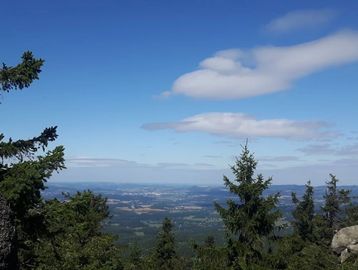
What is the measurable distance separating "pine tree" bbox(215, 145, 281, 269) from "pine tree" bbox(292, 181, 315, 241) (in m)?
37.6

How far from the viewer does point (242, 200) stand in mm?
23922

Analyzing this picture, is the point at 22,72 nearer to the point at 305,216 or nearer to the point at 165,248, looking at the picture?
the point at 165,248

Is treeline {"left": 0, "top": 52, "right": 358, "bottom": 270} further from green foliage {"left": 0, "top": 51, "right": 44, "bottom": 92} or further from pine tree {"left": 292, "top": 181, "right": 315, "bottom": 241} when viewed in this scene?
pine tree {"left": 292, "top": 181, "right": 315, "bottom": 241}

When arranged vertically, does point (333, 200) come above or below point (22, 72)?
below

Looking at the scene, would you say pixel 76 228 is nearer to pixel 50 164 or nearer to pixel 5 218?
pixel 50 164

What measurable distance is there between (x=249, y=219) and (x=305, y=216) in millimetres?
39154

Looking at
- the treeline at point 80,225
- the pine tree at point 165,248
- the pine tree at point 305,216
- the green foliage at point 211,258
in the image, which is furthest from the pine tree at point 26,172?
the pine tree at point 305,216

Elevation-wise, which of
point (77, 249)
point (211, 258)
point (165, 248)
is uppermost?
point (211, 258)

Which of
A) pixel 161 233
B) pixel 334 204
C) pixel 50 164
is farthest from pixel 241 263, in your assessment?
pixel 334 204

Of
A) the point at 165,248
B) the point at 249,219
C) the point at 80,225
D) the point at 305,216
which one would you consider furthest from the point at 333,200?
the point at 80,225

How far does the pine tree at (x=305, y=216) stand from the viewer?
59.1m

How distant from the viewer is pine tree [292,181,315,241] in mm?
59062

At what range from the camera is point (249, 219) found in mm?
23109

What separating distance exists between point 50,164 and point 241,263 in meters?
→ 11.2
